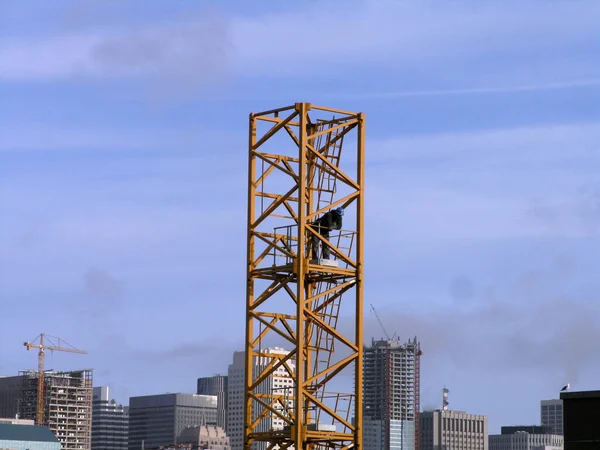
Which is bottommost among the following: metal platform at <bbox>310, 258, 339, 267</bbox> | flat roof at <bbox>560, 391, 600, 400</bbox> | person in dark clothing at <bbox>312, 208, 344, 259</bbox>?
flat roof at <bbox>560, 391, 600, 400</bbox>

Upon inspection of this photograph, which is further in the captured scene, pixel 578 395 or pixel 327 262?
pixel 327 262

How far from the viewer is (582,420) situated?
1571 inches

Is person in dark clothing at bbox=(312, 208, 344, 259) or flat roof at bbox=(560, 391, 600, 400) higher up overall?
person in dark clothing at bbox=(312, 208, 344, 259)

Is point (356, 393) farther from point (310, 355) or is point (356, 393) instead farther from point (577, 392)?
point (577, 392)

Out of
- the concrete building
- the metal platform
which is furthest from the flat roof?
the metal platform

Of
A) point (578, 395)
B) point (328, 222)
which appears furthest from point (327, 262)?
point (578, 395)

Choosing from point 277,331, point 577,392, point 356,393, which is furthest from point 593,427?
point 277,331

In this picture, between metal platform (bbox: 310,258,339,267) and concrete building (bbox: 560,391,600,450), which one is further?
metal platform (bbox: 310,258,339,267)

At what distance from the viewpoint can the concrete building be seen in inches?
1558

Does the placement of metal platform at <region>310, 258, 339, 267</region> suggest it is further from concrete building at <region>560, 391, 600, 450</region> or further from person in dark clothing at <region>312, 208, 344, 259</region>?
concrete building at <region>560, 391, 600, 450</region>

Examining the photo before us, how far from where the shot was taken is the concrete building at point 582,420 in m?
39.6

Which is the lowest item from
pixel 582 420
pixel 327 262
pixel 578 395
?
pixel 582 420

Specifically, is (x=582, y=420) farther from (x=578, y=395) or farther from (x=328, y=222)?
(x=328, y=222)

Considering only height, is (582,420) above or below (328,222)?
below
